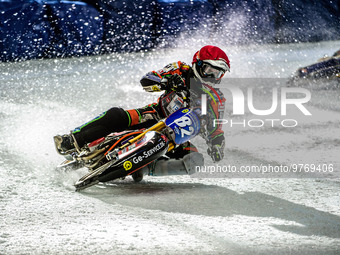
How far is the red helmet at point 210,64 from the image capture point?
4086mm

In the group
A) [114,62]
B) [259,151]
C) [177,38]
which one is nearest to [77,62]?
[114,62]

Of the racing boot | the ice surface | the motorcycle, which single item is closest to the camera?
the ice surface

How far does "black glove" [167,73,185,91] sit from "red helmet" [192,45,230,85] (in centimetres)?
17

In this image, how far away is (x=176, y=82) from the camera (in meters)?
4.12

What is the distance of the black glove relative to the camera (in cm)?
412

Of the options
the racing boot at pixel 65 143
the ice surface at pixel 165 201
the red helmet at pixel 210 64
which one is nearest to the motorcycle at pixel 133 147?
the racing boot at pixel 65 143

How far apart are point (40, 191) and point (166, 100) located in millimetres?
1387

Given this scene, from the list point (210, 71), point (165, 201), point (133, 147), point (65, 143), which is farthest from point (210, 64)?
point (65, 143)

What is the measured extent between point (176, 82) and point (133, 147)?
2.31 ft

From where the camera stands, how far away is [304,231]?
328 cm

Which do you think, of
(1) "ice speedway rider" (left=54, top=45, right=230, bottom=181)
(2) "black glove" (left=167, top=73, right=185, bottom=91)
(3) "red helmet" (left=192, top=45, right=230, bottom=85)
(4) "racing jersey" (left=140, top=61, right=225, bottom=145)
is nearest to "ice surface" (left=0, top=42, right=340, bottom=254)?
(1) "ice speedway rider" (left=54, top=45, right=230, bottom=181)

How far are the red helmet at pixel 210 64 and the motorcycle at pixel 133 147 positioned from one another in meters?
0.33

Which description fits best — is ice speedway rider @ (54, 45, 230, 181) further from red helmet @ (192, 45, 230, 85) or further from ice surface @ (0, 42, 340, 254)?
ice surface @ (0, 42, 340, 254)

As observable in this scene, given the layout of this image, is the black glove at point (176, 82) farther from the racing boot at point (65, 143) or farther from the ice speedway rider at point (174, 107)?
the racing boot at point (65, 143)
